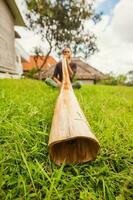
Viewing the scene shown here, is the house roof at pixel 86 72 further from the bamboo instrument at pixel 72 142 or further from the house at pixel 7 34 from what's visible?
the bamboo instrument at pixel 72 142

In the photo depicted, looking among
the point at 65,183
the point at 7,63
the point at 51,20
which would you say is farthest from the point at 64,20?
the point at 65,183

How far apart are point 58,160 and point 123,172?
1.56 ft

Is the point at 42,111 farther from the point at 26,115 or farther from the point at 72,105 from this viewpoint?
the point at 72,105

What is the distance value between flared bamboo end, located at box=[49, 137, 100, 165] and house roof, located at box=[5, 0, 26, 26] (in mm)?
12328

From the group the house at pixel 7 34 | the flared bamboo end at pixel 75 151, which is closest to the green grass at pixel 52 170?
the flared bamboo end at pixel 75 151

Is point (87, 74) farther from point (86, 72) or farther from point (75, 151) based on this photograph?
point (75, 151)

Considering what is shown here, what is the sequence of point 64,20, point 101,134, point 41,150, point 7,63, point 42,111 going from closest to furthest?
point 41,150 → point 101,134 → point 42,111 → point 7,63 → point 64,20

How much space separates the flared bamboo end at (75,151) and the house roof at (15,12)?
1233cm

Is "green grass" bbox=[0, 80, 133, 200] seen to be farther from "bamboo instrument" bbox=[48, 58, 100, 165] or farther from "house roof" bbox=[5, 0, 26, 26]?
"house roof" bbox=[5, 0, 26, 26]

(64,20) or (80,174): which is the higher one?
(64,20)

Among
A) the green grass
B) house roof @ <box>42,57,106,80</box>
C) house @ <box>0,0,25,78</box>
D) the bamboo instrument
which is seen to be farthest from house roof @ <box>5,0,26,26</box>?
house roof @ <box>42,57,106,80</box>

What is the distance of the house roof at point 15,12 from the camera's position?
44.1ft

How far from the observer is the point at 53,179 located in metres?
1.76

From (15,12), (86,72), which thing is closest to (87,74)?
(86,72)
